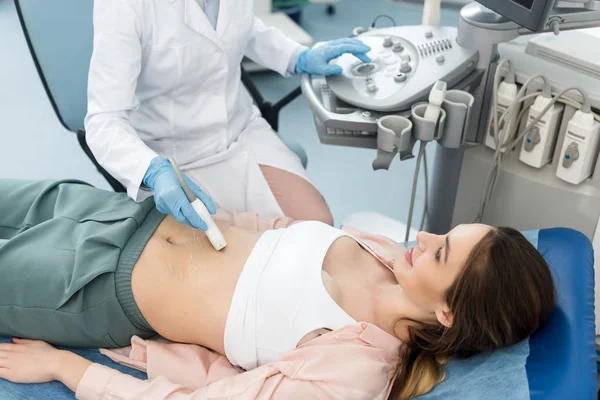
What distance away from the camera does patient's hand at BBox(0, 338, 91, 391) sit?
4.32 ft

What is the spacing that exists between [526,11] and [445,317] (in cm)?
71

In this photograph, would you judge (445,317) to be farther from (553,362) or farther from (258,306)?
(258,306)

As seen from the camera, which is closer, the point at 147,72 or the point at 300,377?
the point at 300,377

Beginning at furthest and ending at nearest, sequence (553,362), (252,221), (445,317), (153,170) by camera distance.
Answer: (252,221) < (153,170) < (445,317) < (553,362)

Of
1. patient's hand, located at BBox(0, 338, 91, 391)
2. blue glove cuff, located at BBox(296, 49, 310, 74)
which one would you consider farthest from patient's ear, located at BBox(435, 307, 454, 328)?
blue glove cuff, located at BBox(296, 49, 310, 74)

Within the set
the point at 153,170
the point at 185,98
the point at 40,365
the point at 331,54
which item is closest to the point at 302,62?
the point at 331,54

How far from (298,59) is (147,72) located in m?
0.49

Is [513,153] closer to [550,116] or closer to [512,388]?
[550,116]

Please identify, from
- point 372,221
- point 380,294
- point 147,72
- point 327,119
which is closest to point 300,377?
point 380,294

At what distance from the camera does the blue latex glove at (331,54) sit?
176 centimetres

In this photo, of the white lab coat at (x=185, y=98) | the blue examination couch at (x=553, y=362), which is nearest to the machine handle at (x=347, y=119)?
the white lab coat at (x=185, y=98)

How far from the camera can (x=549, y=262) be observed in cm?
144

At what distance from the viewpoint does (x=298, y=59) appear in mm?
1906

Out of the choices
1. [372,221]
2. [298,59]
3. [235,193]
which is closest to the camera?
[235,193]
